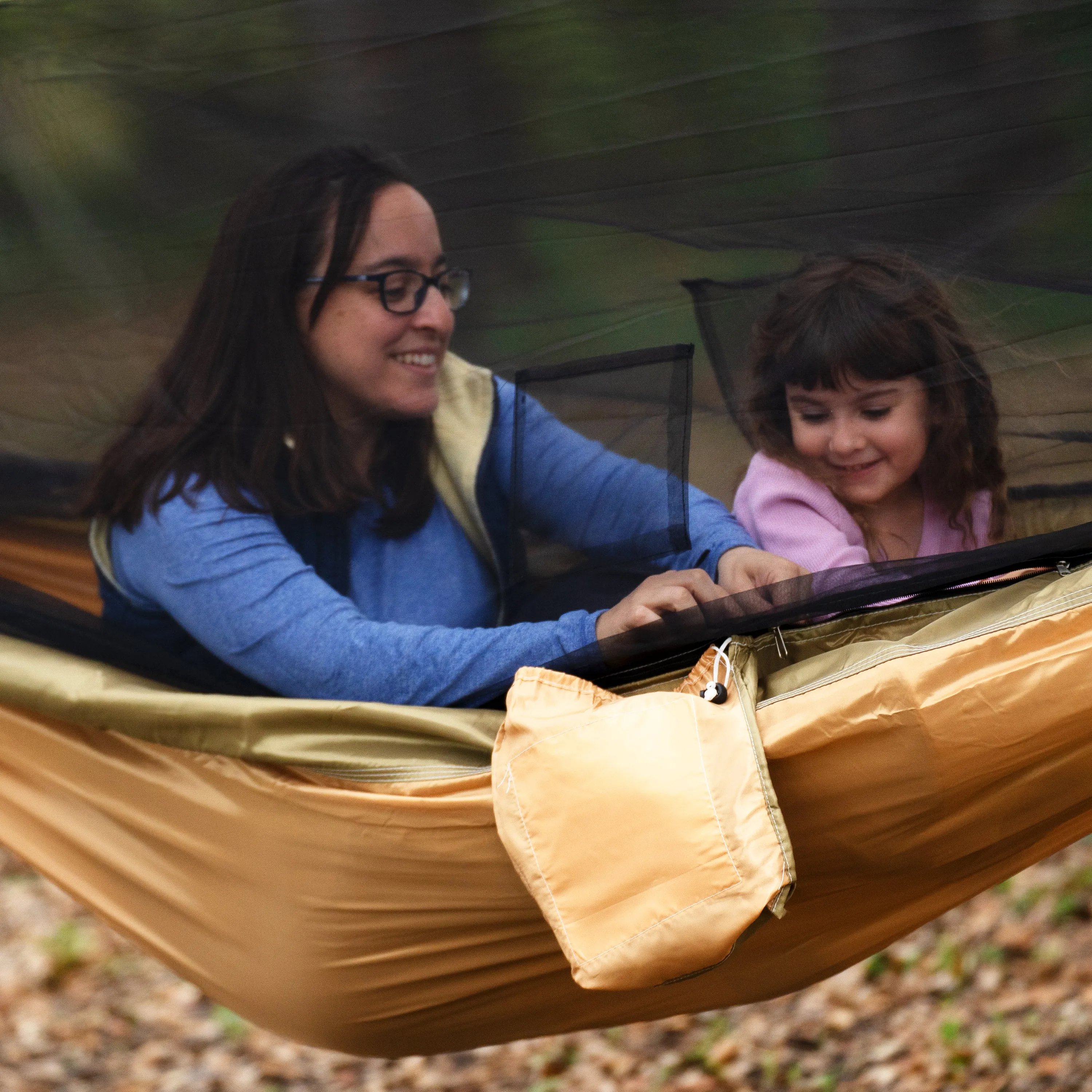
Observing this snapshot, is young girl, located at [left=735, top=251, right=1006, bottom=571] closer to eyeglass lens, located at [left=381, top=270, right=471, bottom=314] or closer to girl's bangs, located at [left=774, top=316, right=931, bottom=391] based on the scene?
girl's bangs, located at [left=774, top=316, right=931, bottom=391]

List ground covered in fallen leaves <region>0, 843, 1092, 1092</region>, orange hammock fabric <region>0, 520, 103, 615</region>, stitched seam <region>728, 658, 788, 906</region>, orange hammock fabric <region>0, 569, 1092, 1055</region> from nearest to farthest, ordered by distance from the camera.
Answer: stitched seam <region>728, 658, 788, 906</region> → orange hammock fabric <region>0, 569, 1092, 1055</region> → orange hammock fabric <region>0, 520, 103, 615</region> → ground covered in fallen leaves <region>0, 843, 1092, 1092</region>

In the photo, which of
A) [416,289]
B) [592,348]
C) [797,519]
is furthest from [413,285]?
[797,519]

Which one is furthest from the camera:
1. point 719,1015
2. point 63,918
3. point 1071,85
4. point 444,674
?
point 63,918

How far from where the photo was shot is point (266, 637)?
1.16 metres

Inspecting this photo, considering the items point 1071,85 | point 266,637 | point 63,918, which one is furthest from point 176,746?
point 63,918

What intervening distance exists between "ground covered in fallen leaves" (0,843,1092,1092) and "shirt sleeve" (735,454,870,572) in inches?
44.1

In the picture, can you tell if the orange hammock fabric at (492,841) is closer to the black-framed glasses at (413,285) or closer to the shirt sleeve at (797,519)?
the shirt sleeve at (797,519)

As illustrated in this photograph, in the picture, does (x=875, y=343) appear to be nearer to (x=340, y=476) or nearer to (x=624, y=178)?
(x=624, y=178)

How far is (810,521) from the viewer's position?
1111 mm

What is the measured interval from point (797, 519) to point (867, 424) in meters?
0.11

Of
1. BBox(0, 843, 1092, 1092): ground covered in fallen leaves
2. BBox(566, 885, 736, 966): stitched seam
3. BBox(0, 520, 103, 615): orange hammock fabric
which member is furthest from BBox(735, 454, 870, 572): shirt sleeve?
BBox(0, 843, 1092, 1092): ground covered in fallen leaves

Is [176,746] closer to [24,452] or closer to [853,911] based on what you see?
[24,452]

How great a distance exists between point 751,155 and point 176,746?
0.81m

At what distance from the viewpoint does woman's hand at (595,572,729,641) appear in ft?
3.63
